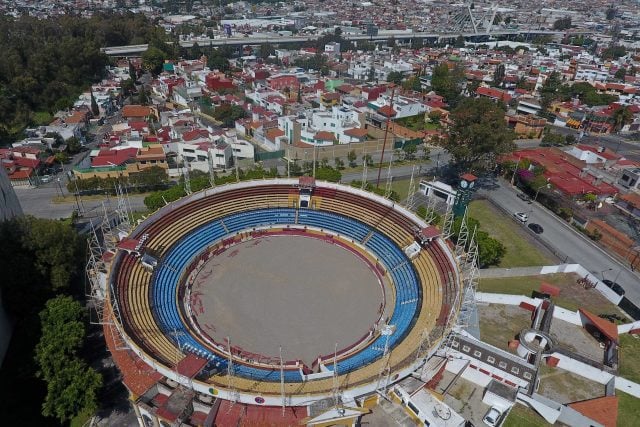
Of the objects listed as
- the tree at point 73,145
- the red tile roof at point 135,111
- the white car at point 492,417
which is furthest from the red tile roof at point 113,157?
the white car at point 492,417

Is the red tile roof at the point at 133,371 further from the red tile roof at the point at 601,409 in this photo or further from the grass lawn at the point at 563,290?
the grass lawn at the point at 563,290

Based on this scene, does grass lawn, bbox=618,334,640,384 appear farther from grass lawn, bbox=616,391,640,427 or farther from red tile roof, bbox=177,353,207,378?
red tile roof, bbox=177,353,207,378

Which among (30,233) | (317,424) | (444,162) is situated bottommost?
(444,162)

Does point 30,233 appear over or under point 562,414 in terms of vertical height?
over

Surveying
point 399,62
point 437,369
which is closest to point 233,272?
point 437,369

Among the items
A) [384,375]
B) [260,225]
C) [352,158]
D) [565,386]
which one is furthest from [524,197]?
[384,375]

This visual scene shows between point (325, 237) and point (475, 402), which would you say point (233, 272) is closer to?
point (325, 237)
